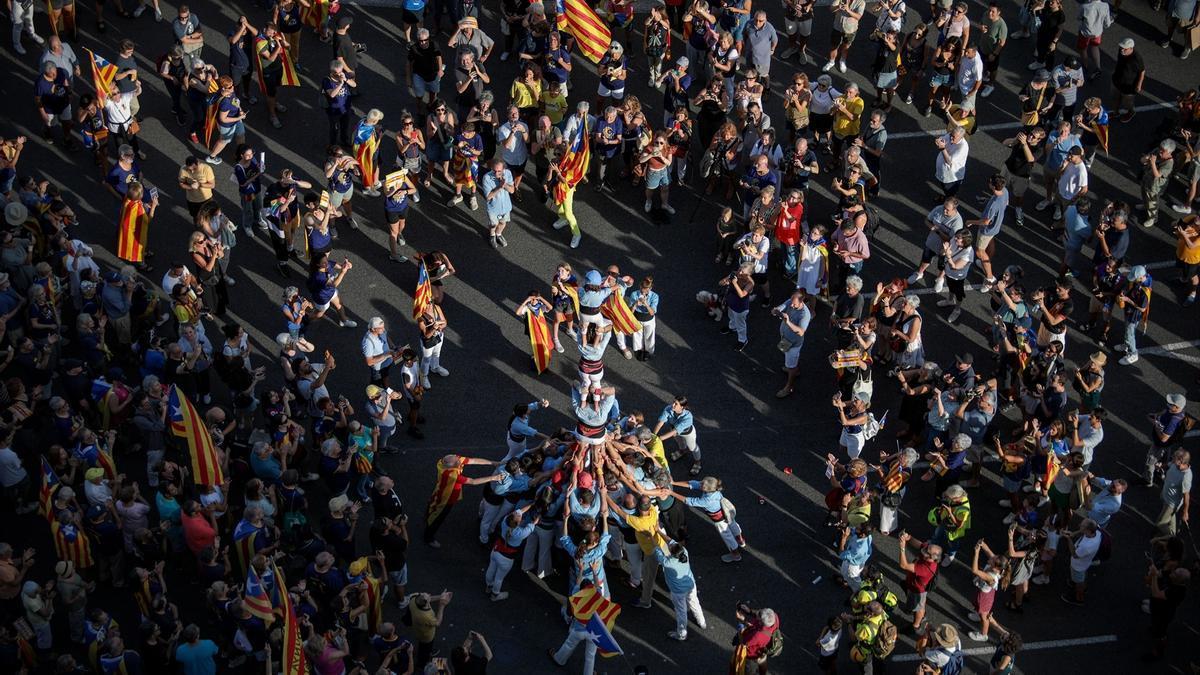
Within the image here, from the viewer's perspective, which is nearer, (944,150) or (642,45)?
(944,150)

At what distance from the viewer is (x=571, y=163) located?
29438 millimetres

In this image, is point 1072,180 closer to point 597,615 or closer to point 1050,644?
point 1050,644

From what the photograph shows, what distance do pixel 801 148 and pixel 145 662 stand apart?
12599mm

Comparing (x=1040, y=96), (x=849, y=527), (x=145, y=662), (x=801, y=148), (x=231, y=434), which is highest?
(x=1040, y=96)

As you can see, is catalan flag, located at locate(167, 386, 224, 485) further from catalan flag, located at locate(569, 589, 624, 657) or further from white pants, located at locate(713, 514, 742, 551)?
white pants, located at locate(713, 514, 742, 551)

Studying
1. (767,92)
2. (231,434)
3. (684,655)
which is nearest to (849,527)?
(684,655)

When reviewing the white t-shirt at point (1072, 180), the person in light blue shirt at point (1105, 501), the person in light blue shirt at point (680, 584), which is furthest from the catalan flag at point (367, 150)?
the person in light blue shirt at point (1105, 501)

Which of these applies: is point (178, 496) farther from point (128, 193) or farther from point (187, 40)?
point (187, 40)

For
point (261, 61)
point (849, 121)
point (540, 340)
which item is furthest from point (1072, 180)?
point (261, 61)

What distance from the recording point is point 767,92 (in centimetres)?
3225

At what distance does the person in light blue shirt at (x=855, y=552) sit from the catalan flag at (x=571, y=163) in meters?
7.69

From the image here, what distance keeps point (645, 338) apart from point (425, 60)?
21.7 feet

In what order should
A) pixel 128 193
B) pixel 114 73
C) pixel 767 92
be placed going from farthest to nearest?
pixel 767 92 → pixel 114 73 → pixel 128 193

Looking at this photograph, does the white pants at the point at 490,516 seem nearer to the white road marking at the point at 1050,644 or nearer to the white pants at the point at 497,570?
the white pants at the point at 497,570
